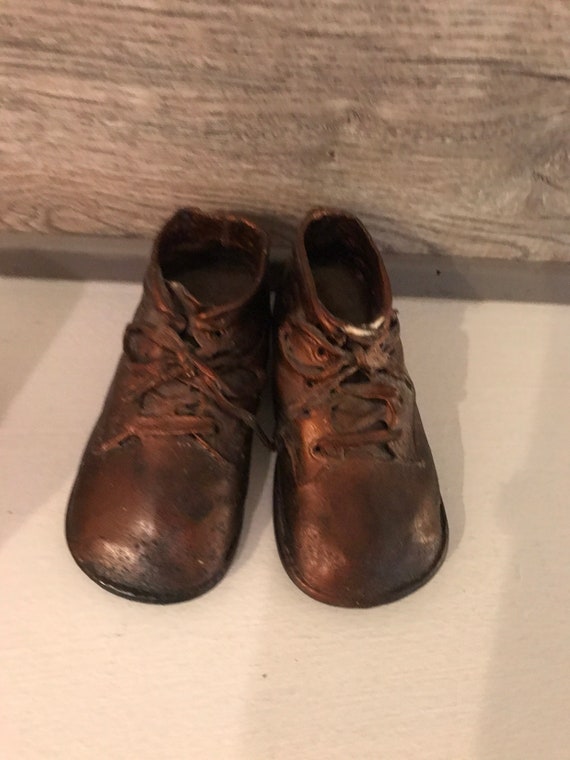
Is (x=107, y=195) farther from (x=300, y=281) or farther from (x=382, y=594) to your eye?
(x=382, y=594)

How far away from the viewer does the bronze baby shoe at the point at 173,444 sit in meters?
0.62

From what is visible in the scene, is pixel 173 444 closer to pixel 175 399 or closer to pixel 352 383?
pixel 175 399

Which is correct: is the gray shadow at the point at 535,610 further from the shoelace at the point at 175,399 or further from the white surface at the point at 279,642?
the shoelace at the point at 175,399

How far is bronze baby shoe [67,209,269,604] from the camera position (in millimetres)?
618

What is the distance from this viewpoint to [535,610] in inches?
26.9

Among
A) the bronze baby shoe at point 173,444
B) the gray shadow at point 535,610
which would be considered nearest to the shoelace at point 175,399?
the bronze baby shoe at point 173,444

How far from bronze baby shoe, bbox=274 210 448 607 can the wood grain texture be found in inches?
4.1

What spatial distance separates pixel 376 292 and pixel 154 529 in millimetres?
324

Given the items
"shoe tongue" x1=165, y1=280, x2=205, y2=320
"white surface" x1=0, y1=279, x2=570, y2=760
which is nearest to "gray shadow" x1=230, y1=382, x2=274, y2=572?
"white surface" x1=0, y1=279, x2=570, y2=760

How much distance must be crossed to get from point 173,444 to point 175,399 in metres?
0.04

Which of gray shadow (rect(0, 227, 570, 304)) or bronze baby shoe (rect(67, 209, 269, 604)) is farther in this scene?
gray shadow (rect(0, 227, 570, 304))

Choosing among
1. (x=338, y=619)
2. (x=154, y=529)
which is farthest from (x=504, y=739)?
(x=154, y=529)

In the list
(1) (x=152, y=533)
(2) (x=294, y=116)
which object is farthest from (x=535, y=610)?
(2) (x=294, y=116)

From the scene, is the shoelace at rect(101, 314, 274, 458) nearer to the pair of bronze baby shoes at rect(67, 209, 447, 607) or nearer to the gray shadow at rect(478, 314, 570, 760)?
the pair of bronze baby shoes at rect(67, 209, 447, 607)
